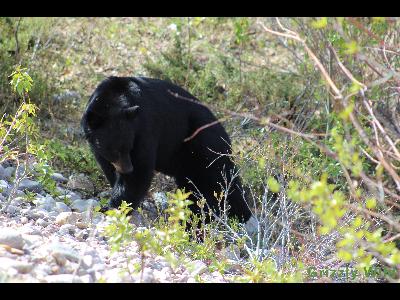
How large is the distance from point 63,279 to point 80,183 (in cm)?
382

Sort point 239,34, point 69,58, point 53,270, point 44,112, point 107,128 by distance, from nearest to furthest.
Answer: point 53,270 < point 107,128 < point 239,34 < point 44,112 < point 69,58

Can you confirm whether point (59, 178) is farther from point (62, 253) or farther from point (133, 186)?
point (62, 253)

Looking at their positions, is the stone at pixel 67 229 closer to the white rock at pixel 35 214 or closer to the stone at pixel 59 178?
the white rock at pixel 35 214

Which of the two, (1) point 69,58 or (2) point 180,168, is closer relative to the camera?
(2) point 180,168

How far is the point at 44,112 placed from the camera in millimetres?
9617

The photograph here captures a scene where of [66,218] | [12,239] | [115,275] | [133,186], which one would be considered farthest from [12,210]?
[115,275]

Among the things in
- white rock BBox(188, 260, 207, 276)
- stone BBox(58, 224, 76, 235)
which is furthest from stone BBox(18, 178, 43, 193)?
white rock BBox(188, 260, 207, 276)

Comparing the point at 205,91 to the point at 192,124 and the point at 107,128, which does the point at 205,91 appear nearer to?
the point at 192,124

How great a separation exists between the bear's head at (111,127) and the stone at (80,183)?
0.91 m

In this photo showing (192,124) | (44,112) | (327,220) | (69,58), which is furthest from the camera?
(69,58)

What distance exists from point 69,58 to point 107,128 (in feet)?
14.9

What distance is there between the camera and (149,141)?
732 centimetres
